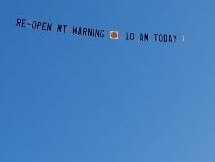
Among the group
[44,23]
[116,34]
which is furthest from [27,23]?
[116,34]

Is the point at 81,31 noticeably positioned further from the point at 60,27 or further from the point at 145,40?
the point at 145,40

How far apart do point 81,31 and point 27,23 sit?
8.94 feet

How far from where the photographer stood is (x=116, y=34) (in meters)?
28.8

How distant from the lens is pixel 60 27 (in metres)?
28.0

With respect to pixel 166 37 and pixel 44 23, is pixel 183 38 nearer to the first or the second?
pixel 166 37

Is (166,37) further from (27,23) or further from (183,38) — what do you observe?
(27,23)

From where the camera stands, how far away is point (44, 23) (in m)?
27.6

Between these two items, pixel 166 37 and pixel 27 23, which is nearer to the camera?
pixel 27 23

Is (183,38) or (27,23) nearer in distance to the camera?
(27,23)

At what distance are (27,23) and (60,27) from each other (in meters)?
1.70

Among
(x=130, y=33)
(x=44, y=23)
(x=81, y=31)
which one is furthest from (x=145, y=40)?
(x=44, y=23)

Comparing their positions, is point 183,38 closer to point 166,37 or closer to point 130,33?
point 166,37

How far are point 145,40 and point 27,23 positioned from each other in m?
5.91

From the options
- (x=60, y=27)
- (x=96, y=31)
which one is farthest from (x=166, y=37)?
(x=60, y=27)
